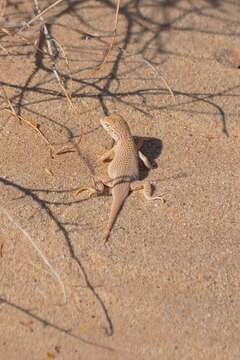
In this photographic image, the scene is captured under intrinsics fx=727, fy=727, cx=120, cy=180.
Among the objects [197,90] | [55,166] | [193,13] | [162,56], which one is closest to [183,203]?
[55,166]

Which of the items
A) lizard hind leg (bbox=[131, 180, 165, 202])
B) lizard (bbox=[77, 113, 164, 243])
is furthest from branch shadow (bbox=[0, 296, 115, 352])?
lizard hind leg (bbox=[131, 180, 165, 202])

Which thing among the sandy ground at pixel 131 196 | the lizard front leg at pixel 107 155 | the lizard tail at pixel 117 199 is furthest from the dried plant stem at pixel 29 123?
the lizard tail at pixel 117 199

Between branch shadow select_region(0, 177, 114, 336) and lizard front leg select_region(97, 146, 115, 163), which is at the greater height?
lizard front leg select_region(97, 146, 115, 163)

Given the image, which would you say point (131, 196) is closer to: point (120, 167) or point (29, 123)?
point (120, 167)

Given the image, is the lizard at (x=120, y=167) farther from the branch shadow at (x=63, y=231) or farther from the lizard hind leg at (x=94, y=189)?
the branch shadow at (x=63, y=231)

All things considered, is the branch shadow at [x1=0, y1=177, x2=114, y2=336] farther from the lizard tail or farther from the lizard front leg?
the lizard front leg

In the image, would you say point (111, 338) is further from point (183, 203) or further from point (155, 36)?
point (155, 36)
